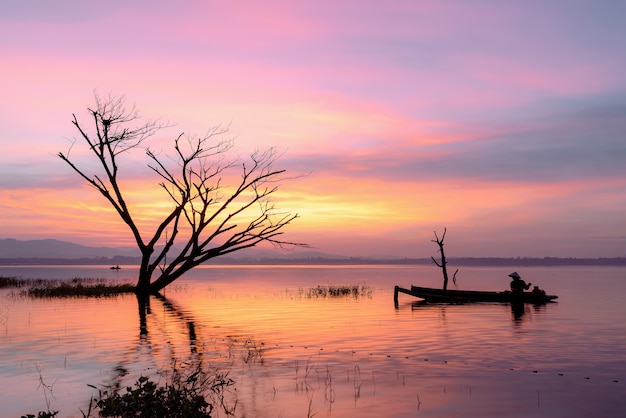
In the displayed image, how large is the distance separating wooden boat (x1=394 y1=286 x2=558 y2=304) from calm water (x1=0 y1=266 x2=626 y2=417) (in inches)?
210

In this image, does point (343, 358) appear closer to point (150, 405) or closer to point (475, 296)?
point (150, 405)

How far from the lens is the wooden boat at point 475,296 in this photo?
43.0 m

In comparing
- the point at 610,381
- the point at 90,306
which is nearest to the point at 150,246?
the point at 90,306

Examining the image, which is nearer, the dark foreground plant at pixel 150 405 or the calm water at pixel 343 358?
the dark foreground plant at pixel 150 405

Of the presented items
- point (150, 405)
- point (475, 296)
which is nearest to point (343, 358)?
point (150, 405)

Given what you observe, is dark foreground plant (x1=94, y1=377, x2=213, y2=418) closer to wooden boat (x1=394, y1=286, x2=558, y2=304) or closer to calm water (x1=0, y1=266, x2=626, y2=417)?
calm water (x1=0, y1=266, x2=626, y2=417)

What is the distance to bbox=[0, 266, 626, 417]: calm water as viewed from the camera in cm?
1398

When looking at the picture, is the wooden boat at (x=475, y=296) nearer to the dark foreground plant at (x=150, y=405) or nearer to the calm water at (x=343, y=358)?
the calm water at (x=343, y=358)

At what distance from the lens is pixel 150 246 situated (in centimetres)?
4216

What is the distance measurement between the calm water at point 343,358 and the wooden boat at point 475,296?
534 centimetres

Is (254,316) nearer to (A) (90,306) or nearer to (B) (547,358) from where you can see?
A: (A) (90,306)

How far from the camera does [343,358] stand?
19.9m

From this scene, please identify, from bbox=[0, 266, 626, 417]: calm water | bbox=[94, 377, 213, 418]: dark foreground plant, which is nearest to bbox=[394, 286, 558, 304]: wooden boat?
bbox=[0, 266, 626, 417]: calm water

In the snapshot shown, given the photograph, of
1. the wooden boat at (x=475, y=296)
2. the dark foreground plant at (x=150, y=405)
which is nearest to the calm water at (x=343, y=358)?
the dark foreground plant at (x=150, y=405)
